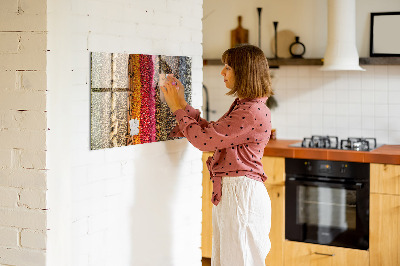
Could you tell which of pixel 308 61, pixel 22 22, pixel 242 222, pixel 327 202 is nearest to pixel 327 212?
pixel 327 202

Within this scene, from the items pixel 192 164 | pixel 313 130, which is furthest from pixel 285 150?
pixel 192 164

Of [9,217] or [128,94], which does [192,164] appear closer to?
[128,94]

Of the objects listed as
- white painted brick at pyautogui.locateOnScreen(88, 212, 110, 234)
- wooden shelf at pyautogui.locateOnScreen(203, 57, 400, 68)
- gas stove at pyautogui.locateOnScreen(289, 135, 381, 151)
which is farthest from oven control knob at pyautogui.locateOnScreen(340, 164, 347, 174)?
white painted brick at pyautogui.locateOnScreen(88, 212, 110, 234)

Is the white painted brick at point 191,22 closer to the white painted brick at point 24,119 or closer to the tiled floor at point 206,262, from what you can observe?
the white painted brick at point 24,119

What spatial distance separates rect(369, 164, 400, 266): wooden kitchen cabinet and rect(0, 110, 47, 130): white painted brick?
2565mm

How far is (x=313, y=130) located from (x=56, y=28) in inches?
122

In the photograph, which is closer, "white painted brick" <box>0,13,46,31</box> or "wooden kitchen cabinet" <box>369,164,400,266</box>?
"white painted brick" <box>0,13,46,31</box>

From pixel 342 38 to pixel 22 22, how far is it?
287cm

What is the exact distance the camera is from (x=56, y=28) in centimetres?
225

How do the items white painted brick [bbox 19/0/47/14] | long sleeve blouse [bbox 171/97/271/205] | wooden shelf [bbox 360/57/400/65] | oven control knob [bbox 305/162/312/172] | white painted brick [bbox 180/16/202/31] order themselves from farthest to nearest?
wooden shelf [bbox 360/57/400/65], oven control knob [bbox 305/162/312/172], white painted brick [bbox 180/16/202/31], long sleeve blouse [bbox 171/97/271/205], white painted brick [bbox 19/0/47/14]

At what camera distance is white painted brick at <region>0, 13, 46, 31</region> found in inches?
88.0

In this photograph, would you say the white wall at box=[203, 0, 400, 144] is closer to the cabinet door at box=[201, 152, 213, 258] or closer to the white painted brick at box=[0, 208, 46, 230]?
the cabinet door at box=[201, 152, 213, 258]

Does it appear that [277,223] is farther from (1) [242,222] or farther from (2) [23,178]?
(2) [23,178]

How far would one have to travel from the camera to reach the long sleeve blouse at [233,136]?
8.89ft
